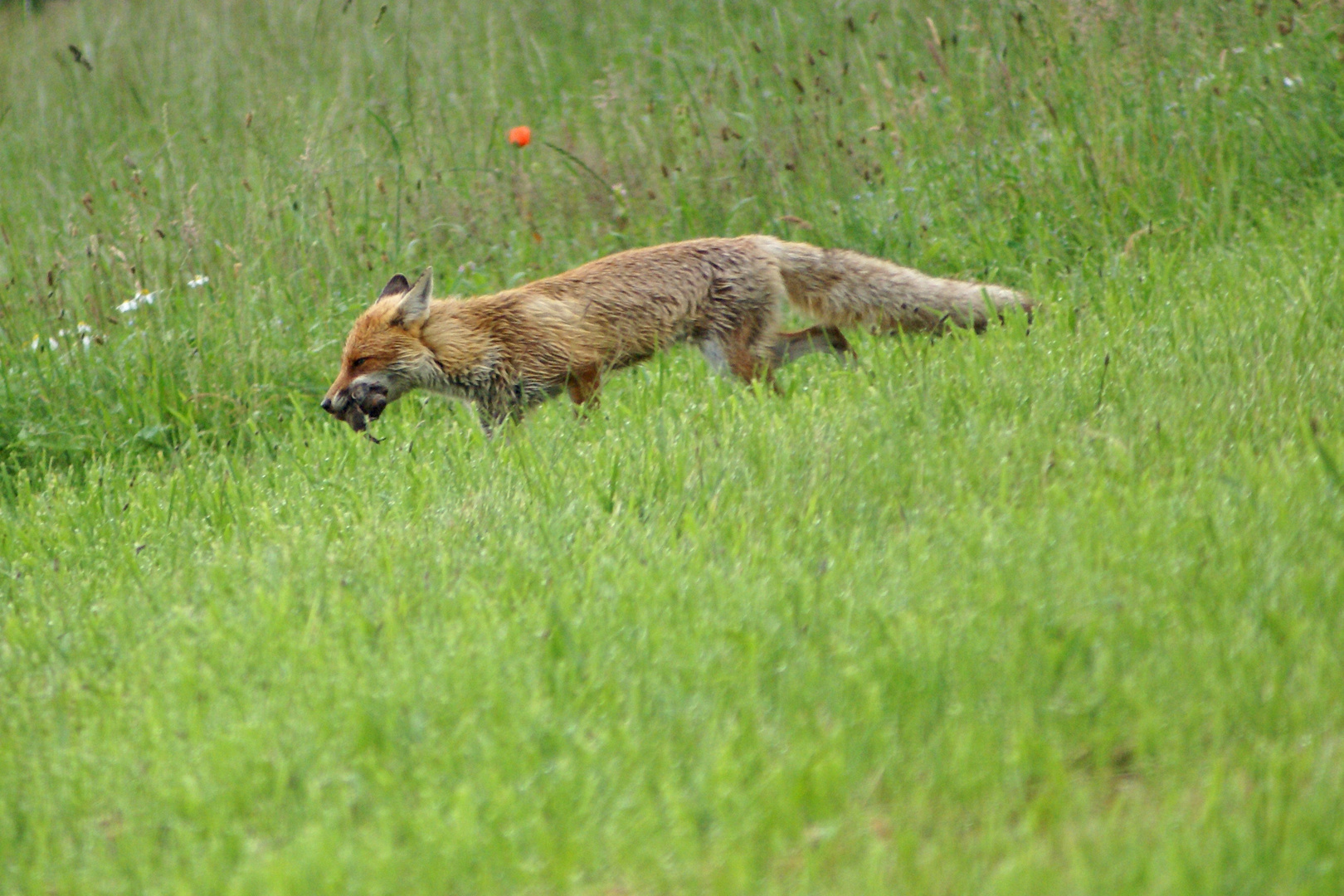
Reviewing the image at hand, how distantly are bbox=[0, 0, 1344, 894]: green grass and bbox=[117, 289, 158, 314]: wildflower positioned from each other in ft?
Answer: 0.47

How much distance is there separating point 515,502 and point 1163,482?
2.21m

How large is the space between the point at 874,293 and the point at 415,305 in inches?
96.2

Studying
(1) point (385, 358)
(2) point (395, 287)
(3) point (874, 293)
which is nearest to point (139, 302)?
(2) point (395, 287)

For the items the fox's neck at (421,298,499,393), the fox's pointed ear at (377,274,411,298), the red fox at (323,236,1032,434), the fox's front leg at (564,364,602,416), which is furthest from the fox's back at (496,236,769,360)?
the fox's pointed ear at (377,274,411,298)

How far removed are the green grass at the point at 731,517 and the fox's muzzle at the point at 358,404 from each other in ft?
0.45

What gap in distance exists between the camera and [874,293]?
6398 millimetres

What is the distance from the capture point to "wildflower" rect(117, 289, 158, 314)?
6899 millimetres

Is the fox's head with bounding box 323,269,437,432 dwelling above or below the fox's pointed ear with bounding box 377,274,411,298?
below

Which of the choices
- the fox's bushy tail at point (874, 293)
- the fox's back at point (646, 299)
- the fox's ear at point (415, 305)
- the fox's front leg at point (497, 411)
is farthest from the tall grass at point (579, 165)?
the fox's back at point (646, 299)

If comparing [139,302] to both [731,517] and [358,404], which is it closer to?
[358,404]

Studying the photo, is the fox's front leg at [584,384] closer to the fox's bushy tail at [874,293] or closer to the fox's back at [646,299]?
the fox's back at [646,299]

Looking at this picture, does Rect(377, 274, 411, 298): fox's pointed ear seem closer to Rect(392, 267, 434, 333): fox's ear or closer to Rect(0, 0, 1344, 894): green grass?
Rect(392, 267, 434, 333): fox's ear

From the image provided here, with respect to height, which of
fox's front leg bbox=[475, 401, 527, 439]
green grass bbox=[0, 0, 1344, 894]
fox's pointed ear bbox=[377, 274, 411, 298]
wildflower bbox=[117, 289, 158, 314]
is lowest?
fox's front leg bbox=[475, 401, 527, 439]

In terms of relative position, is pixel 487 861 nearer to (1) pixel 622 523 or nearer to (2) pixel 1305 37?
(1) pixel 622 523
